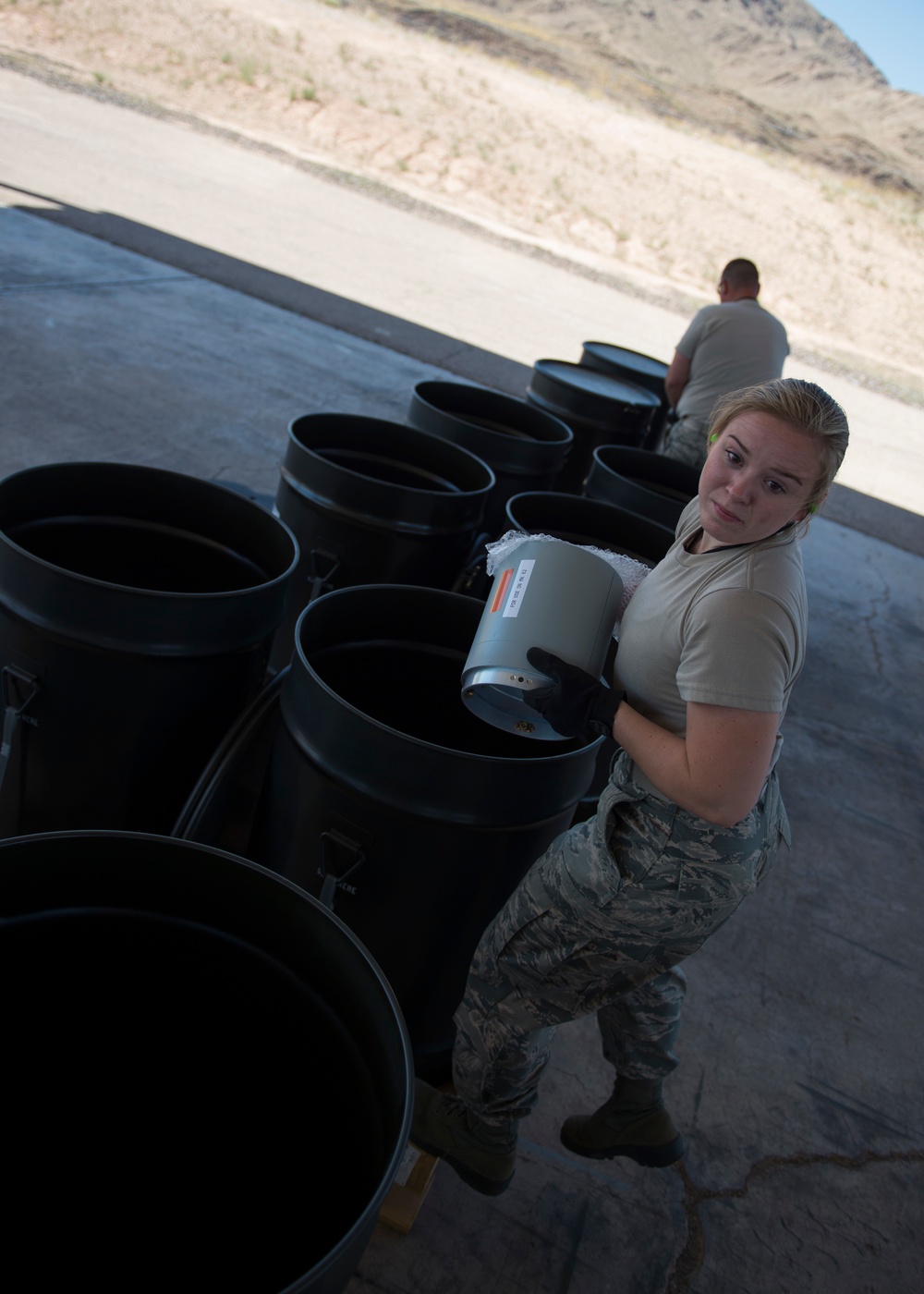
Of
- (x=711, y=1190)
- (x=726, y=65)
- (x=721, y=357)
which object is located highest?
(x=726, y=65)

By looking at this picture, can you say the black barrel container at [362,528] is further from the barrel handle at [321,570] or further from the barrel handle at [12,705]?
the barrel handle at [12,705]

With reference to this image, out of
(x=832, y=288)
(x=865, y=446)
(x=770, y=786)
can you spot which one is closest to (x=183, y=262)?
(x=865, y=446)

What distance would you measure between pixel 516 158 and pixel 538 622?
23.8 m

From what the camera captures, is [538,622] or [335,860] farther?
[335,860]

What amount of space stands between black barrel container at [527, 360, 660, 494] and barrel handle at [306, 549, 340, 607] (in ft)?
5.83

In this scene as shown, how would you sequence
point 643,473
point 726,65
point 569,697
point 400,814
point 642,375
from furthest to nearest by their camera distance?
point 726,65 < point 642,375 < point 643,473 < point 400,814 < point 569,697

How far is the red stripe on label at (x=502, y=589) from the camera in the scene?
1558 millimetres

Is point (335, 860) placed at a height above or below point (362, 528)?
below

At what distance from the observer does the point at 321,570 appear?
235 cm

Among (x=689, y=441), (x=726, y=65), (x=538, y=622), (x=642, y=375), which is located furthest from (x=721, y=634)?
(x=726, y=65)

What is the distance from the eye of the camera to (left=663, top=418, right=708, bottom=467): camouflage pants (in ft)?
13.9

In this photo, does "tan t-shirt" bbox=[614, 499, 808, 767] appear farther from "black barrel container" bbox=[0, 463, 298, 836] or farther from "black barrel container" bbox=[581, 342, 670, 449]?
"black barrel container" bbox=[581, 342, 670, 449]

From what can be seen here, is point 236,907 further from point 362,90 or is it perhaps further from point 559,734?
point 362,90

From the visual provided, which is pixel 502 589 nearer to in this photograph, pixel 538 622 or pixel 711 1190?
pixel 538 622
